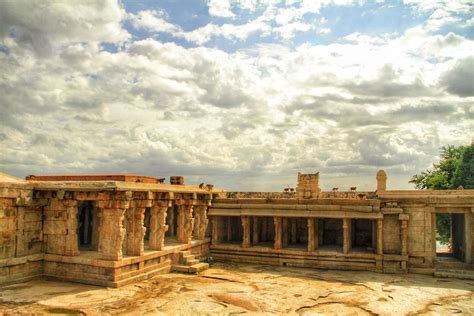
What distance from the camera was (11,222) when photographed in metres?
13.3

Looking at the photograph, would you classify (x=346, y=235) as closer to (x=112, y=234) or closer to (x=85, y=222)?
(x=112, y=234)

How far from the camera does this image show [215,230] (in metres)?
20.0

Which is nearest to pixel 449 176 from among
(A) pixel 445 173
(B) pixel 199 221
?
(A) pixel 445 173

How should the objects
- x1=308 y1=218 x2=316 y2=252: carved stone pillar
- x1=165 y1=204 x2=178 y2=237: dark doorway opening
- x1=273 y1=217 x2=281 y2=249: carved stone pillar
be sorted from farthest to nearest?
1. x1=165 y1=204 x2=178 y2=237: dark doorway opening
2. x1=273 y1=217 x2=281 y2=249: carved stone pillar
3. x1=308 y1=218 x2=316 y2=252: carved stone pillar

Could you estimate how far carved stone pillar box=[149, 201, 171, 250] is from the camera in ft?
52.4

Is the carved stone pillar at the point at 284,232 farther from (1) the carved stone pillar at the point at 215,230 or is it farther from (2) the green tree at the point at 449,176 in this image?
(2) the green tree at the point at 449,176

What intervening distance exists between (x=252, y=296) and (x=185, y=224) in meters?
6.43

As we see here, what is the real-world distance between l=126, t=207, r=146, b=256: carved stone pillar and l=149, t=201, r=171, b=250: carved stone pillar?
1221 millimetres

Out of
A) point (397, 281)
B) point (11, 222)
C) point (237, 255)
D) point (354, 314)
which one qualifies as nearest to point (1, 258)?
point (11, 222)

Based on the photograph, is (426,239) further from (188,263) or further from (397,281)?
(188,263)

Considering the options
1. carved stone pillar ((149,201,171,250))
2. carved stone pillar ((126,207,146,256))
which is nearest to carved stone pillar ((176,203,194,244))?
carved stone pillar ((149,201,171,250))

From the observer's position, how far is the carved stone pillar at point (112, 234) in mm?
13312

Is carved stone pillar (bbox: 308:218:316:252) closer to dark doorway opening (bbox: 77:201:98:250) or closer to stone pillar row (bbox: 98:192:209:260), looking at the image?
stone pillar row (bbox: 98:192:209:260)

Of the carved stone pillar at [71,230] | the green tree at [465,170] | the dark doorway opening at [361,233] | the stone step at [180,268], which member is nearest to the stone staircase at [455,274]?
the dark doorway opening at [361,233]
